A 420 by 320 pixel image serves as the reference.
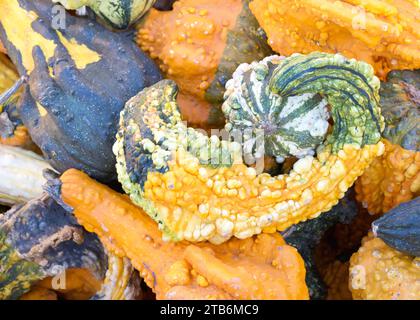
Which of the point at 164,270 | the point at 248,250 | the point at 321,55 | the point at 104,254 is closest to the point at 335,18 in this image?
the point at 321,55

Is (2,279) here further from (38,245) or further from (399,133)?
(399,133)

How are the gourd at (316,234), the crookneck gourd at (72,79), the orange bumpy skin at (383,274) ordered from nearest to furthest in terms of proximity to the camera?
1. the orange bumpy skin at (383,274)
2. the crookneck gourd at (72,79)
3. the gourd at (316,234)

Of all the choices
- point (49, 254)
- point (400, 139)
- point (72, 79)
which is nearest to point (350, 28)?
point (400, 139)

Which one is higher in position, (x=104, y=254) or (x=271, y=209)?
(x=271, y=209)

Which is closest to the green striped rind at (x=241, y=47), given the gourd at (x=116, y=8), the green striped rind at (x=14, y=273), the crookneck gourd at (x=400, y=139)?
the gourd at (x=116, y=8)

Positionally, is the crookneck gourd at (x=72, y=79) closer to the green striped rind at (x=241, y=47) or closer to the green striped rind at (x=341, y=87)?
the green striped rind at (x=241, y=47)

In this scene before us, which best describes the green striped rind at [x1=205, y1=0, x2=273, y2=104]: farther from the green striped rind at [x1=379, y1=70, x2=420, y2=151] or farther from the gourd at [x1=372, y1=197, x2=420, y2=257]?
the gourd at [x1=372, y1=197, x2=420, y2=257]

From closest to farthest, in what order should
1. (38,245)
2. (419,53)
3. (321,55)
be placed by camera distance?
(321,55) < (419,53) < (38,245)
